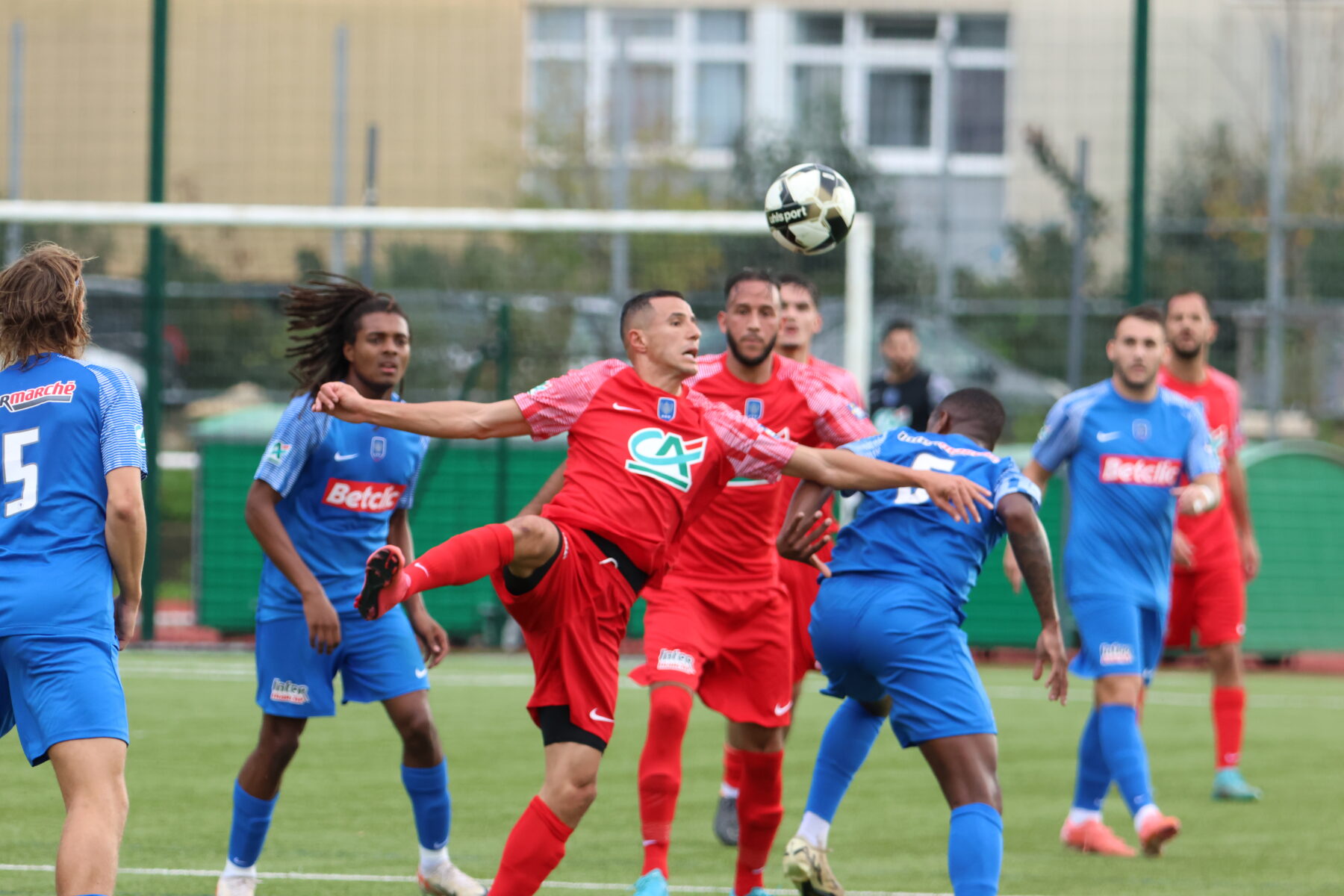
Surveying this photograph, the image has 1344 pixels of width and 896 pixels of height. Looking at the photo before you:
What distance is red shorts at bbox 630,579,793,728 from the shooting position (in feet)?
20.6

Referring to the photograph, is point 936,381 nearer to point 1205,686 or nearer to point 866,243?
point 866,243

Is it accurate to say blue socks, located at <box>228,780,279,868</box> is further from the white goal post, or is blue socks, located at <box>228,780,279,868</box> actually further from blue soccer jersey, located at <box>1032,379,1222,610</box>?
the white goal post

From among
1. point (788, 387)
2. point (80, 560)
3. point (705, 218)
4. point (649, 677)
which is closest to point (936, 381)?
point (705, 218)

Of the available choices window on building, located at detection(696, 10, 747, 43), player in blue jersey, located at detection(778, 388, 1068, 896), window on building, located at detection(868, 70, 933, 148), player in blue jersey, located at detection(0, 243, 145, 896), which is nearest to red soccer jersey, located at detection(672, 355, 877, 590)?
player in blue jersey, located at detection(778, 388, 1068, 896)

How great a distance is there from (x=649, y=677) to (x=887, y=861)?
4.53 feet

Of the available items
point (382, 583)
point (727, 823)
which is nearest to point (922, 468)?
point (382, 583)

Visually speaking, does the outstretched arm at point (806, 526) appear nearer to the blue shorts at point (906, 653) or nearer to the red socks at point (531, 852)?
the blue shorts at point (906, 653)

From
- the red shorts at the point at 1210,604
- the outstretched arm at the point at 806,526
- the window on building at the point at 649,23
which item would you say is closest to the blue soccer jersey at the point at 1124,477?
the red shorts at the point at 1210,604

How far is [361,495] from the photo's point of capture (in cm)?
615

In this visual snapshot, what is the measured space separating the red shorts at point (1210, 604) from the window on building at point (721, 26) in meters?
A: 11.3

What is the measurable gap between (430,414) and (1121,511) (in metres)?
3.55

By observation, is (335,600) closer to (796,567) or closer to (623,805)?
(796,567)

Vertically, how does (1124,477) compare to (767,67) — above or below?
below

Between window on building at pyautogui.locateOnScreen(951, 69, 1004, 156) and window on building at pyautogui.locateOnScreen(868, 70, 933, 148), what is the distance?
0.31m
